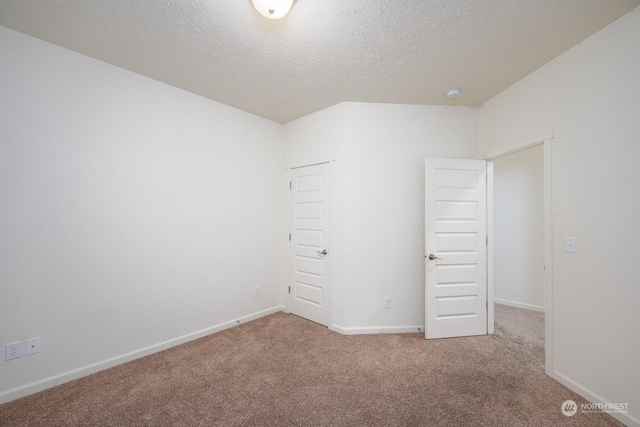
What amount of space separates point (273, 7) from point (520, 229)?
4185 millimetres

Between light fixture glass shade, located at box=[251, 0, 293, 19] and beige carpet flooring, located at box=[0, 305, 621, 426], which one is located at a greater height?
light fixture glass shade, located at box=[251, 0, 293, 19]

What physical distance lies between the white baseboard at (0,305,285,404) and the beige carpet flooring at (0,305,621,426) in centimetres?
6

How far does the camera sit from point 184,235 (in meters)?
2.64

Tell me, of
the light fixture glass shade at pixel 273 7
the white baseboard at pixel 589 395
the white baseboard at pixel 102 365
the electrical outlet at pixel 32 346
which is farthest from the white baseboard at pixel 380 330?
the light fixture glass shade at pixel 273 7

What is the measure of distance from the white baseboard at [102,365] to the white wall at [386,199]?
57.0 inches

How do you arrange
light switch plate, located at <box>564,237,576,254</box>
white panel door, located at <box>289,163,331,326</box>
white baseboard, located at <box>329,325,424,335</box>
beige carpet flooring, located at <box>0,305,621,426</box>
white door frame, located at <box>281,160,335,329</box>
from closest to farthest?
beige carpet flooring, located at <box>0,305,621,426</box> < light switch plate, located at <box>564,237,576,254</box> < white baseboard, located at <box>329,325,424,335</box> < white door frame, located at <box>281,160,335,329</box> < white panel door, located at <box>289,163,331,326</box>

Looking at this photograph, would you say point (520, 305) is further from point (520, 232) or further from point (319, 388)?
point (319, 388)

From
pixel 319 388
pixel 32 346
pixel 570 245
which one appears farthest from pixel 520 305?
pixel 32 346

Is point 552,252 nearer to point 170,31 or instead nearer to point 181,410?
point 181,410

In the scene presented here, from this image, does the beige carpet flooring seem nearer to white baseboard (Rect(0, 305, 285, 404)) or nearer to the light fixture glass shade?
white baseboard (Rect(0, 305, 285, 404))

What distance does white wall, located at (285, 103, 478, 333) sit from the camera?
2896 millimetres

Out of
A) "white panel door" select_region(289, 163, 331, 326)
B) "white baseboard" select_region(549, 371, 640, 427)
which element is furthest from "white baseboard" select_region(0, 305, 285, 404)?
"white baseboard" select_region(549, 371, 640, 427)

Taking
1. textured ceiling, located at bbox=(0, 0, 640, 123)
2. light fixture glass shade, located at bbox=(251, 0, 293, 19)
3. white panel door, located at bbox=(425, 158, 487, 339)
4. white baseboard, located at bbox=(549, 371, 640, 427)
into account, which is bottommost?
white baseboard, located at bbox=(549, 371, 640, 427)

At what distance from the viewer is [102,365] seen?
211 cm
